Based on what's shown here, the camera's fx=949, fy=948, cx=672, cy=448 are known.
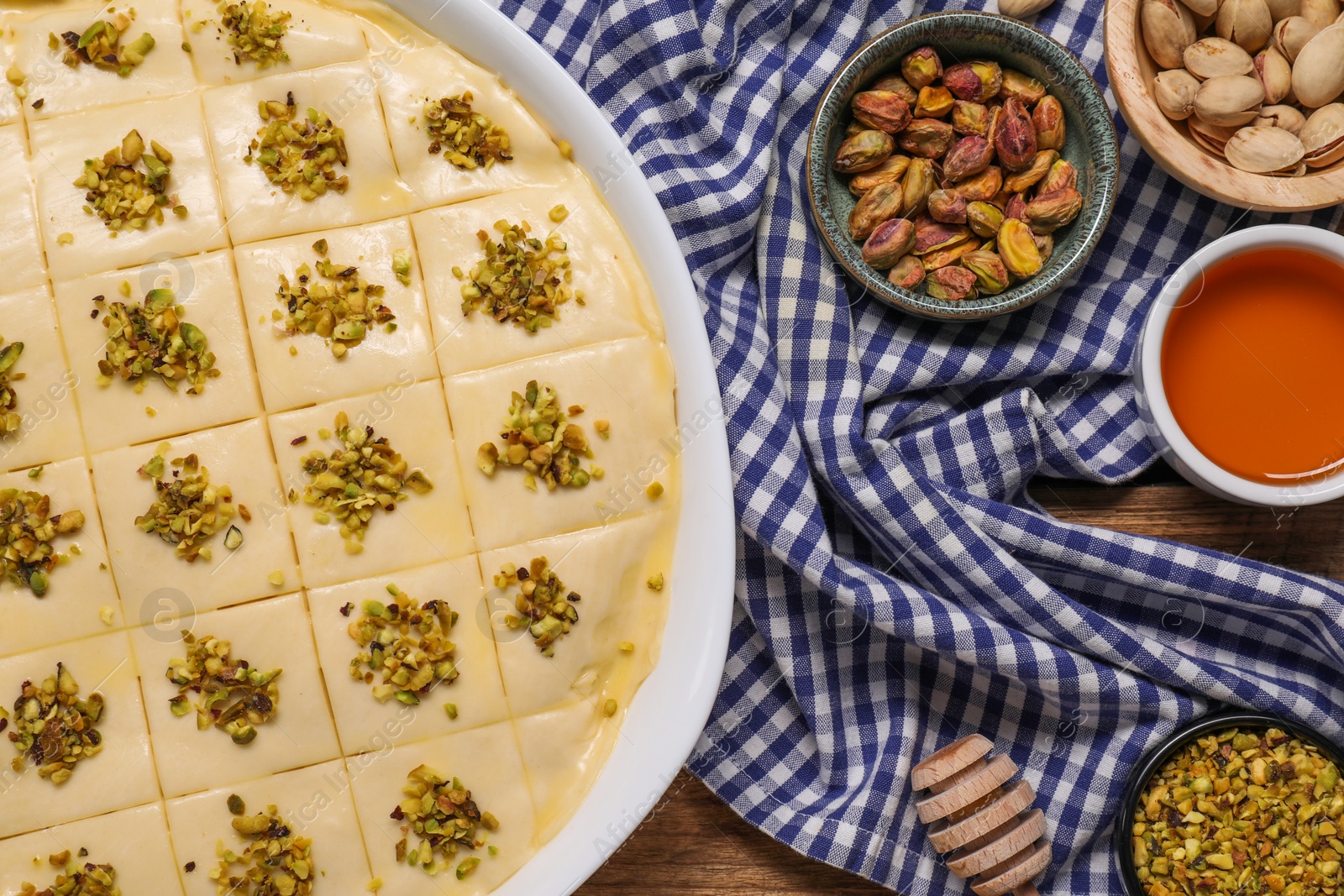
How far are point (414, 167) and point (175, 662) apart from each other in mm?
1178

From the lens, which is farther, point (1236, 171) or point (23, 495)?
point (1236, 171)

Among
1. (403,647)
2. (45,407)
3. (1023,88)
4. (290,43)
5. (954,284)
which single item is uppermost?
(290,43)

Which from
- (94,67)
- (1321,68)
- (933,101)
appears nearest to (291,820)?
Result: (94,67)

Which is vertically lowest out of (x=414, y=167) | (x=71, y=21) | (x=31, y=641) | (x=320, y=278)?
(x=31, y=641)

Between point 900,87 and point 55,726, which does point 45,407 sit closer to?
point 55,726

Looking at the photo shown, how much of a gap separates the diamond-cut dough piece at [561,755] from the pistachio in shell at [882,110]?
1531 millimetres

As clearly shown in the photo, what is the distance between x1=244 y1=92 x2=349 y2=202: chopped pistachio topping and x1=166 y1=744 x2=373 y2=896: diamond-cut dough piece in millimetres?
1248

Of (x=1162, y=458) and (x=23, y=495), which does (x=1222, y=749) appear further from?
(x=23, y=495)

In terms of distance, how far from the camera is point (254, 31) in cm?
204

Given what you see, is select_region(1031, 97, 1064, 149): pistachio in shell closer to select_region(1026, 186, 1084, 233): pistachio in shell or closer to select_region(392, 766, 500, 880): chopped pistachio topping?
select_region(1026, 186, 1084, 233): pistachio in shell

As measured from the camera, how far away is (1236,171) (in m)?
2.18

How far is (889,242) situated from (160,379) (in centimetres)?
166

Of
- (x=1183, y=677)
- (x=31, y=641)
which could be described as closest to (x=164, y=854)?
(x=31, y=641)

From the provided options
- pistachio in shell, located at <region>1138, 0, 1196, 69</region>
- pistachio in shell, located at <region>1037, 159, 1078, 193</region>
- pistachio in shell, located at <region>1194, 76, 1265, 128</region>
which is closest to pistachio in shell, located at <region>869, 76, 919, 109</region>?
pistachio in shell, located at <region>1037, 159, 1078, 193</region>
